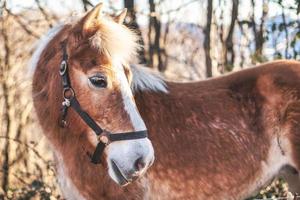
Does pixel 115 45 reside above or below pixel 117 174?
above

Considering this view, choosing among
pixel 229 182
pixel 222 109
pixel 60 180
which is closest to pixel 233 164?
pixel 229 182

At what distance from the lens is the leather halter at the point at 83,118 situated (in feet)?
11.5

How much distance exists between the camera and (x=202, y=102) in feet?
14.6

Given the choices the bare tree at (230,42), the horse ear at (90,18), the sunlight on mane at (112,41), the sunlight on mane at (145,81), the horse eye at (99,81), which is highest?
the horse ear at (90,18)

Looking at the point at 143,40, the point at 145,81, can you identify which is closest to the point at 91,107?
the point at 145,81

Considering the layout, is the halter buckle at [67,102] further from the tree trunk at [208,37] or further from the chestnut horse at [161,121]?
the tree trunk at [208,37]

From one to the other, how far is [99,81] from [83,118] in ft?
0.91

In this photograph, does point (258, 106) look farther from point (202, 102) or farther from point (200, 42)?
point (200, 42)

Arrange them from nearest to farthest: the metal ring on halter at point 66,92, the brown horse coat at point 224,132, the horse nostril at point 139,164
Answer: the horse nostril at point 139,164 → the metal ring on halter at point 66,92 → the brown horse coat at point 224,132

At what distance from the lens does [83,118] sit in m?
3.68

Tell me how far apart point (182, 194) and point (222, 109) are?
759 millimetres

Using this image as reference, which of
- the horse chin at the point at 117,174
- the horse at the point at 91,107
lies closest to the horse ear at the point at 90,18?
the horse at the point at 91,107

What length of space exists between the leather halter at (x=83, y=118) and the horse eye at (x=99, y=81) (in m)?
0.20

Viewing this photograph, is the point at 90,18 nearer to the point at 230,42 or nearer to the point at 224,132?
the point at 224,132
